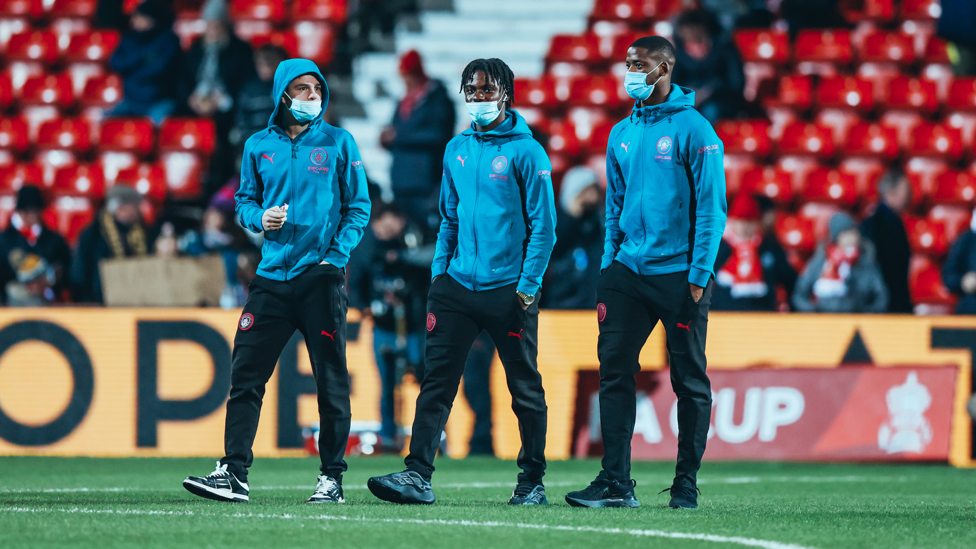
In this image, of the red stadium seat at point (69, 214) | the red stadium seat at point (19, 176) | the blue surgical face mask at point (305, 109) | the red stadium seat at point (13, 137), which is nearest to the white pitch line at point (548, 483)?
the blue surgical face mask at point (305, 109)

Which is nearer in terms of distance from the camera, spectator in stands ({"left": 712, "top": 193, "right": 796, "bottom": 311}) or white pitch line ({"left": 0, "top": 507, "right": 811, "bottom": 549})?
white pitch line ({"left": 0, "top": 507, "right": 811, "bottom": 549})

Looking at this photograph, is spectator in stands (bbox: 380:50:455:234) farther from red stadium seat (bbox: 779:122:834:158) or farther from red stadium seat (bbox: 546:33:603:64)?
red stadium seat (bbox: 779:122:834:158)

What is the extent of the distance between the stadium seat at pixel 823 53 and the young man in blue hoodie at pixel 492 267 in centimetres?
891

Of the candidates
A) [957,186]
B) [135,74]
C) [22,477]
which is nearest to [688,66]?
[957,186]

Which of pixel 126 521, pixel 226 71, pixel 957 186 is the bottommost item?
pixel 126 521

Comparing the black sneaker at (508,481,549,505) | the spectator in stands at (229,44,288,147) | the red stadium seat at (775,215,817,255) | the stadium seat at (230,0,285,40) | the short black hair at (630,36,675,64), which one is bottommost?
the black sneaker at (508,481,549,505)

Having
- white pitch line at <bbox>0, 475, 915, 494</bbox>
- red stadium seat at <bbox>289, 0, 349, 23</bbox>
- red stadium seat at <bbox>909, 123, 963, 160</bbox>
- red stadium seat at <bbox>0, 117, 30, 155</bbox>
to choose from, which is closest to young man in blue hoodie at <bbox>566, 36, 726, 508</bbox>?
white pitch line at <bbox>0, 475, 915, 494</bbox>

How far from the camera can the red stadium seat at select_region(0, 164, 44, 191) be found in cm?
1311

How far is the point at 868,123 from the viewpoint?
1309cm

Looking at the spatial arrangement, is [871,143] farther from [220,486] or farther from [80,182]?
[220,486]

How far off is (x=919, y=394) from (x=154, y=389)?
5559 millimetres

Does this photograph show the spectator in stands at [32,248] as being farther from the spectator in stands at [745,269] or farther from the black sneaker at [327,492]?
the black sneaker at [327,492]

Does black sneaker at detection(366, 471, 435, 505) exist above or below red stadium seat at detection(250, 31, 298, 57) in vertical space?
below

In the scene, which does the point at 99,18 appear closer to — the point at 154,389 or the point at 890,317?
the point at 154,389
